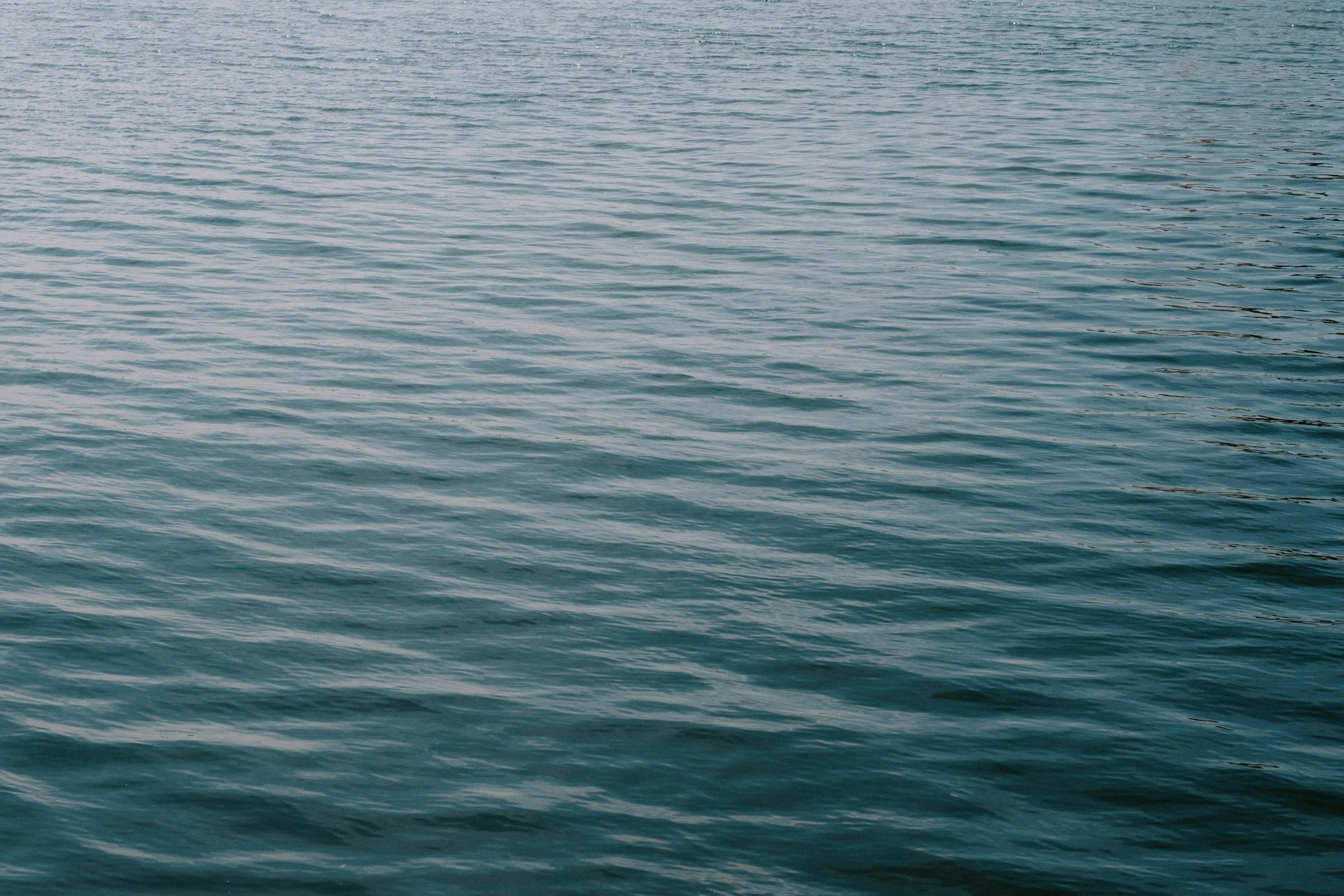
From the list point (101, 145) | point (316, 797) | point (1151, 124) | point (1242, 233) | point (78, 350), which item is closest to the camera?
point (316, 797)

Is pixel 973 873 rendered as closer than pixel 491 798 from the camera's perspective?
Yes

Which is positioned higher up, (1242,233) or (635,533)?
(1242,233)

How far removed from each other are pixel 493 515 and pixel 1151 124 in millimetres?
21202

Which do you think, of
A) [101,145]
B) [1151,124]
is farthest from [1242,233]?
[101,145]

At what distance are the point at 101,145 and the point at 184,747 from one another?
2034 centimetres

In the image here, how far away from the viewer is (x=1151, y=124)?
2806 cm

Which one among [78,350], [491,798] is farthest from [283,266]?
[491,798]

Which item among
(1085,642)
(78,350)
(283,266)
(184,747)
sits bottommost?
(184,747)

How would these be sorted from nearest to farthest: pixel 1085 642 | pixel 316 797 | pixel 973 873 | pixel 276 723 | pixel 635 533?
pixel 973 873 → pixel 316 797 → pixel 276 723 → pixel 1085 642 → pixel 635 533

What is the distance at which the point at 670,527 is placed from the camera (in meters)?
10.5

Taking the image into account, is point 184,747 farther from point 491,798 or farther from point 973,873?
point 973,873

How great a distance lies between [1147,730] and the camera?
7.92 m

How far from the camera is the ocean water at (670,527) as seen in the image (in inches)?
280

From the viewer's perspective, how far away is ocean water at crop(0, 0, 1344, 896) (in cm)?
711
